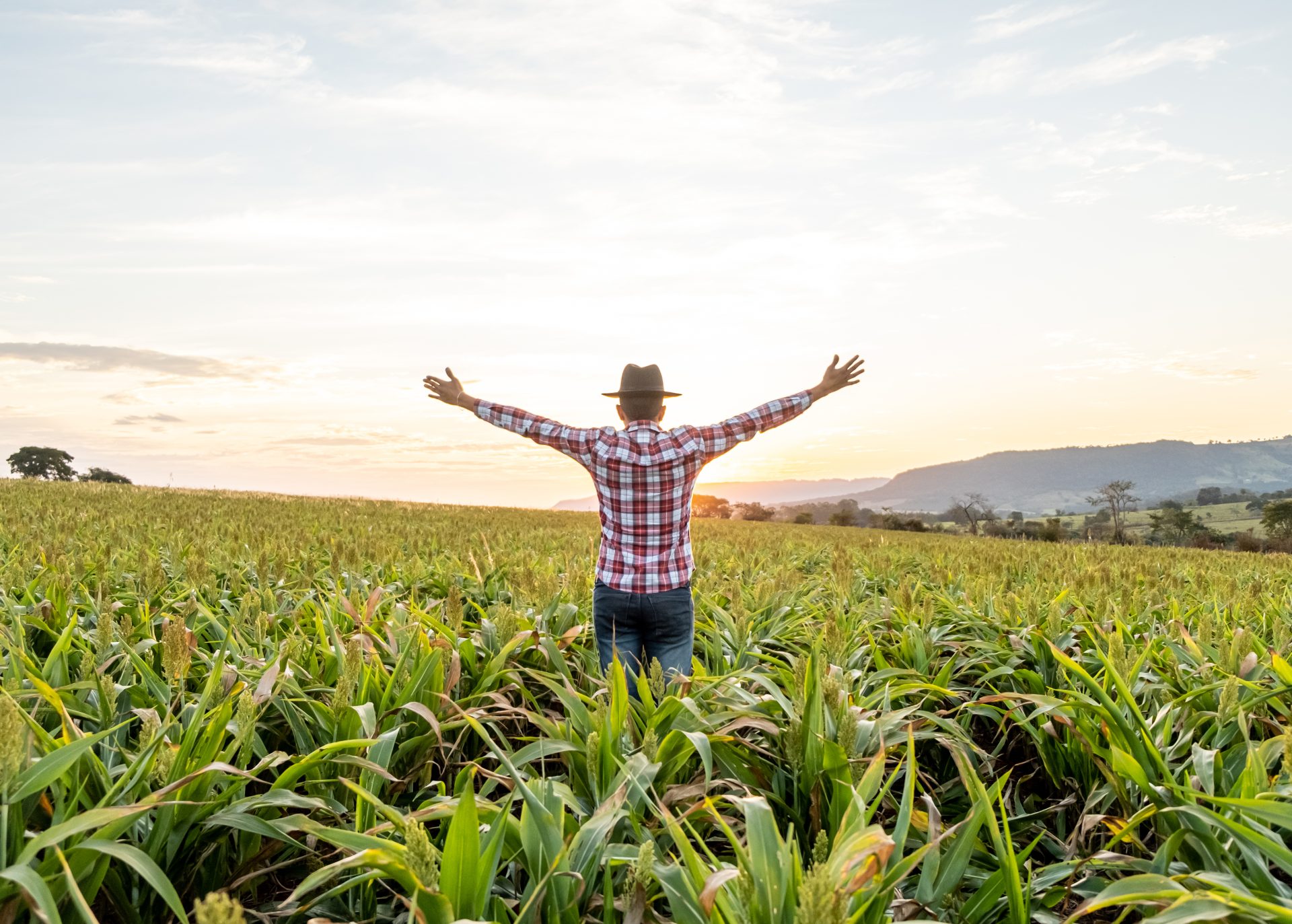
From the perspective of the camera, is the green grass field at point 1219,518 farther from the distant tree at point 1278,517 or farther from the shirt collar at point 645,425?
the shirt collar at point 645,425

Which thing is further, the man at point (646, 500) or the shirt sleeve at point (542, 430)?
the shirt sleeve at point (542, 430)

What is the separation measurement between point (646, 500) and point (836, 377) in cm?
169

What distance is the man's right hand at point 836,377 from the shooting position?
18.0ft

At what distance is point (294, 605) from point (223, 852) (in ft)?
12.9

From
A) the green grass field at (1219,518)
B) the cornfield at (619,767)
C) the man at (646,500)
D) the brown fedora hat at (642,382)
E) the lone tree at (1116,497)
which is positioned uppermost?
the brown fedora hat at (642,382)

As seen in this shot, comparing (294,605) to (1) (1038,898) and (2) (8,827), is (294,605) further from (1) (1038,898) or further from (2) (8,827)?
(1) (1038,898)

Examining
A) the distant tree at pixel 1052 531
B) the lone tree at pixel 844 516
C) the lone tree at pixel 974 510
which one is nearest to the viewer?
the distant tree at pixel 1052 531

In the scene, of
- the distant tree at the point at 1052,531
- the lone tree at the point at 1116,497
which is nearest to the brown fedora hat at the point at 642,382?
the distant tree at the point at 1052,531

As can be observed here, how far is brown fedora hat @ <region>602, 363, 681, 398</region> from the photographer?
5035 mm

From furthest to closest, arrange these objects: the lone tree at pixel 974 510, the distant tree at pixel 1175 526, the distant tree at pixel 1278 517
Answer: the distant tree at pixel 1175 526 < the lone tree at pixel 974 510 < the distant tree at pixel 1278 517

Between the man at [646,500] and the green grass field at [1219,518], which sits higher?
the man at [646,500]

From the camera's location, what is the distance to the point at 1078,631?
19.8 feet

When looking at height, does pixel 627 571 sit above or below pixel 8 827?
above

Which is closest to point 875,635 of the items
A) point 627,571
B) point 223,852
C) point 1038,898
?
point 627,571
